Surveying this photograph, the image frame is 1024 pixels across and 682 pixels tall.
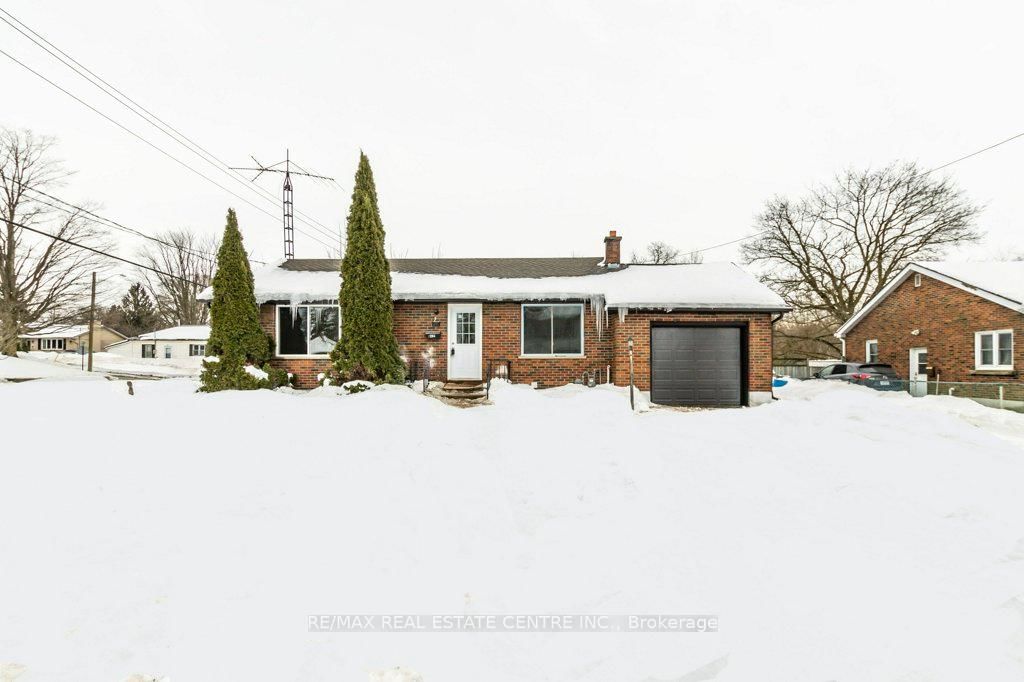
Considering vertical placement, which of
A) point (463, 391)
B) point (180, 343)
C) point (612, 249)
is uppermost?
point (612, 249)

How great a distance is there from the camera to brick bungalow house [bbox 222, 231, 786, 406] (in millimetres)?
10945

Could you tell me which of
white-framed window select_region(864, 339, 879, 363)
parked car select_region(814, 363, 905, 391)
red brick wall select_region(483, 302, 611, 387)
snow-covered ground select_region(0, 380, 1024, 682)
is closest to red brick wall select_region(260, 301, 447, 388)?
red brick wall select_region(483, 302, 611, 387)

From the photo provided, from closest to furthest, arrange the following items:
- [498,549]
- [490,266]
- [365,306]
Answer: [498,549]
[365,306]
[490,266]

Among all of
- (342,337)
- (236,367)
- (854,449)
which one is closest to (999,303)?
(854,449)

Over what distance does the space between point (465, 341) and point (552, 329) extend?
7.88 ft

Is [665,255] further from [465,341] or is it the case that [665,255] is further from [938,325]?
[465,341]

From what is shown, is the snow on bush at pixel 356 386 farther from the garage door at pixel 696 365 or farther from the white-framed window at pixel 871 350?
the white-framed window at pixel 871 350

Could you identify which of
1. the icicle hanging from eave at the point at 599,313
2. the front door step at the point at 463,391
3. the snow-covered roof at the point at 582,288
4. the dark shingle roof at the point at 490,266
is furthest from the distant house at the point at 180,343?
the icicle hanging from eave at the point at 599,313

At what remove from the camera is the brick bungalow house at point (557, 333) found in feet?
35.9

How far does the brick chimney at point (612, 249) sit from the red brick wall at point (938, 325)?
42.1ft

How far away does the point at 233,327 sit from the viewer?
10.5 metres

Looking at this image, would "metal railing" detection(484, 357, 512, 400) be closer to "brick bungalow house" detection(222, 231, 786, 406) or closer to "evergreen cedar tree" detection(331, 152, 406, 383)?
"brick bungalow house" detection(222, 231, 786, 406)

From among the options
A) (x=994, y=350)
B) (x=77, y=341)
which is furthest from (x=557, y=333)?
(x=77, y=341)

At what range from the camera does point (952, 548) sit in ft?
13.1
